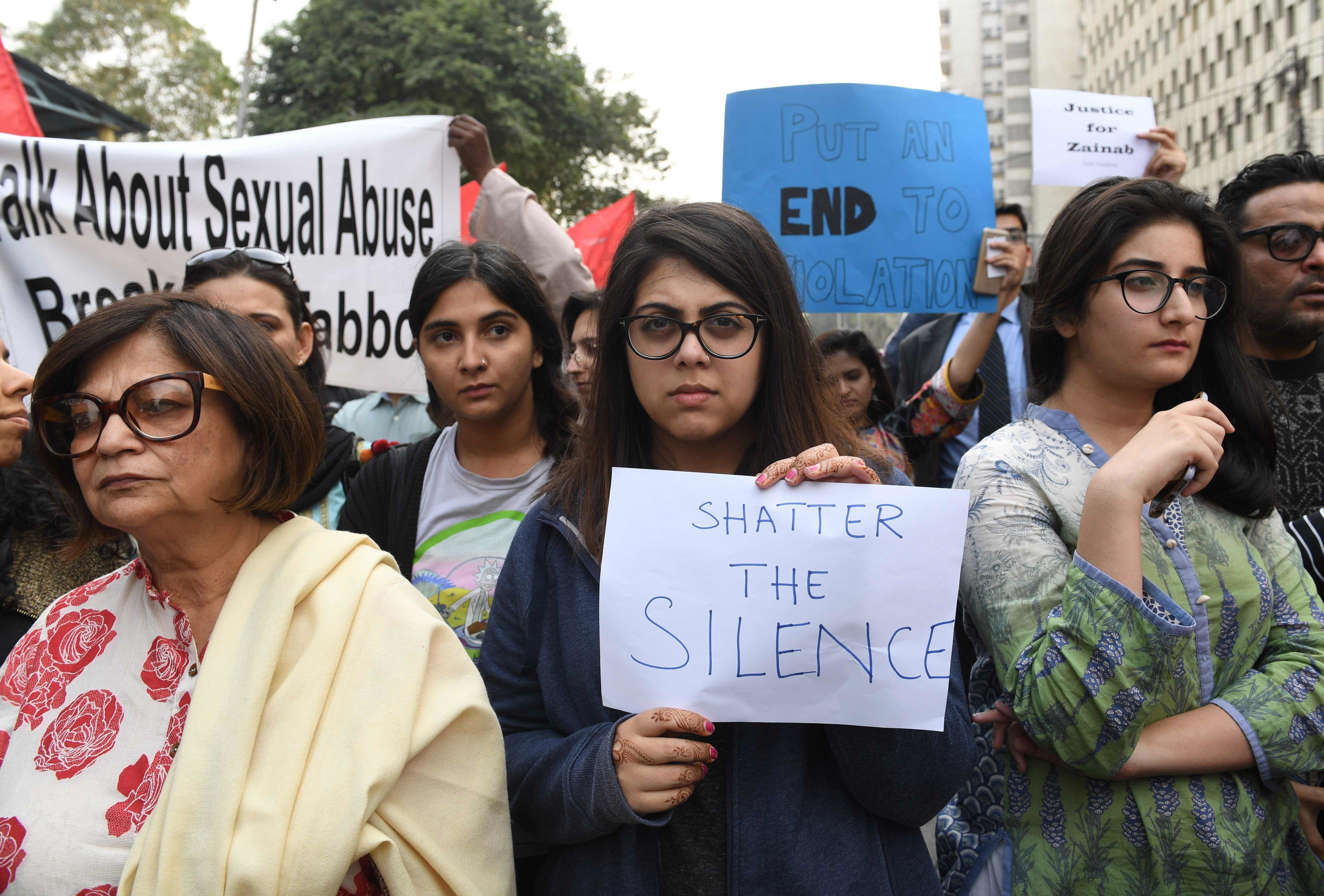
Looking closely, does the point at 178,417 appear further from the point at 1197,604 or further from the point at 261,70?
the point at 261,70

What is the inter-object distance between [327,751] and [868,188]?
2.57 metres

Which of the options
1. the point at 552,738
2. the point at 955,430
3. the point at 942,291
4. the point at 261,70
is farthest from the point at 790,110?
the point at 261,70

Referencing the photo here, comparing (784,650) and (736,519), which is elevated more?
(736,519)

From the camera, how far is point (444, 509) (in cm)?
249

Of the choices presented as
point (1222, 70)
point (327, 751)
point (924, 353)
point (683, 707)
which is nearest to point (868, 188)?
point (924, 353)

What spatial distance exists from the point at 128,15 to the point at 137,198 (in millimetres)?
27292

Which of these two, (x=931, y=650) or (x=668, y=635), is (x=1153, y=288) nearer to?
(x=931, y=650)

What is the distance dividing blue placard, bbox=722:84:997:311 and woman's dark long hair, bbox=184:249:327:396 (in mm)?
1504

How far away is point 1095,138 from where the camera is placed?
11.3 ft

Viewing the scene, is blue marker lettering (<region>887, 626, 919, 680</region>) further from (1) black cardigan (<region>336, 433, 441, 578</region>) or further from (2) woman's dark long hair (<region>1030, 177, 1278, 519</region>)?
(1) black cardigan (<region>336, 433, 441, 578</region>)

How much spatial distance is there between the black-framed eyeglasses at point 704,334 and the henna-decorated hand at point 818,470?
251mm

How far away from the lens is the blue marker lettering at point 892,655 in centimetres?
151

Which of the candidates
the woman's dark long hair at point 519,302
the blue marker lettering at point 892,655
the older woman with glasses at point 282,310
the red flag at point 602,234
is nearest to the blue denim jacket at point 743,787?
the blue marker lettering at point 892,655

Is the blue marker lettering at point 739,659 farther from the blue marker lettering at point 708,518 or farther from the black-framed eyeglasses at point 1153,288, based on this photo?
the black-framed eyeglasses at point 1153,288
